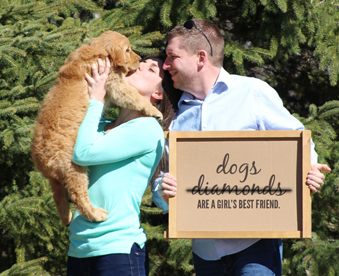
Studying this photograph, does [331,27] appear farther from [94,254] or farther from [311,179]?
[94,254]

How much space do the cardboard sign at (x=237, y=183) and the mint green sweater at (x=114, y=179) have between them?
0.17 metres

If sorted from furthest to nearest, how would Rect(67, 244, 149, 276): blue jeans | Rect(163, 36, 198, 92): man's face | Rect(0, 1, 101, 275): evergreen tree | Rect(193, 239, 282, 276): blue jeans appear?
Rect(0, 1, 101, 275): evergreen tree, Rect(163, 36, 198, 92): man's face, Rect(193, 239, 282, 276): blue jeans, Rect(67, 244, 149, 276): blue jeans

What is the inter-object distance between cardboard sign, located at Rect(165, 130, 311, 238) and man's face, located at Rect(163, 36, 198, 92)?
565 mm

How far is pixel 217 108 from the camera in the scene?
2369 millimetres

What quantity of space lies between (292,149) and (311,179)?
190 mm

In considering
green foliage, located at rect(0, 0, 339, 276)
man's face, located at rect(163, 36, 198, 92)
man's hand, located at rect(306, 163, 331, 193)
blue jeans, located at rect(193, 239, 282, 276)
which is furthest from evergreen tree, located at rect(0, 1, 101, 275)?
man's hand, located at rect(306, 163, 331, 193)

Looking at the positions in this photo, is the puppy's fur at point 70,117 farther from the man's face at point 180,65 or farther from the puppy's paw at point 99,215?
the man's face at point 180,65

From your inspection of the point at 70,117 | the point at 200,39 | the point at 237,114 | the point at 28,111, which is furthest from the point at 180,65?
the point at 28,111

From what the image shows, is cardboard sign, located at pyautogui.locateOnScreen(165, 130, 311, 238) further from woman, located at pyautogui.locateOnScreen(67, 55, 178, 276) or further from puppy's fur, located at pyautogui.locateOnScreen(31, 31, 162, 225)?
puppy's fur, located at pyautogui.locateOnScreen(31, 31, 162, 225)

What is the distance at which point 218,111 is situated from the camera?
92.8 inches

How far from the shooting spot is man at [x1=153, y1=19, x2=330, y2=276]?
2.17 m

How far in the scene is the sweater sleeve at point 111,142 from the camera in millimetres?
1906

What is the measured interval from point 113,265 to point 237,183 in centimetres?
80

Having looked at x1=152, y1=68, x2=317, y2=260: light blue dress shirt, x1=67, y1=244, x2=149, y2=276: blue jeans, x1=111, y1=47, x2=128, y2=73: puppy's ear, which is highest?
x1=111, y1=47, x2=128, y2=73: puppy's ear
